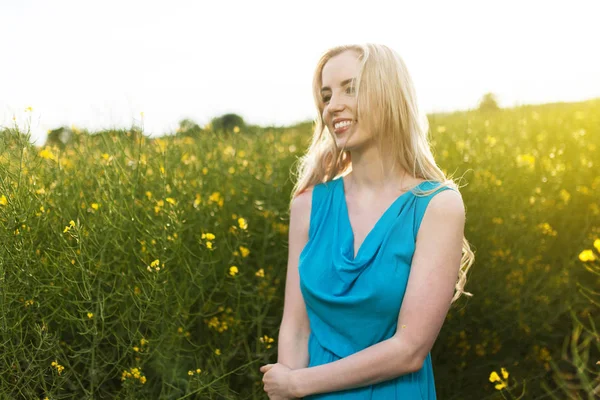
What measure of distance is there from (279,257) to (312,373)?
1381 mm

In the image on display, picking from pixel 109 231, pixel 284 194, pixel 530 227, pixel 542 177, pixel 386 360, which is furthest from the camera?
pixel 542 177

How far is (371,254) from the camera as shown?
1.54 metres

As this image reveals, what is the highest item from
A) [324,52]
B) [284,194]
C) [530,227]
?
[324,52]

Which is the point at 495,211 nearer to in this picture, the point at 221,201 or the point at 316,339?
the point at 221,201

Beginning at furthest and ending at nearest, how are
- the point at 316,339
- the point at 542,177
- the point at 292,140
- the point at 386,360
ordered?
1. the point at 292,140
2. the point at 542,177
3. the point at 316,339
4. the point at 386,360

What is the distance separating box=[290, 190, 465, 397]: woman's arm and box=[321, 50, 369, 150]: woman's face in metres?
0.28

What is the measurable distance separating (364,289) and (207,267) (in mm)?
1089

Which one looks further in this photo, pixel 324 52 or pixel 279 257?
pixel 279 257

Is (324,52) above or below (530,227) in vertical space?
above

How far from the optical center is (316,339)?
165cm

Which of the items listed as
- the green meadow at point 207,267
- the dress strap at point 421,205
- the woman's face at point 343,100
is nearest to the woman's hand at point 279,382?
the green meadow at point 207,267

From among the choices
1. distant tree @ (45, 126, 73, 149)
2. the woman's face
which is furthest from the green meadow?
the woman's face

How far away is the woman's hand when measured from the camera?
1530 mm

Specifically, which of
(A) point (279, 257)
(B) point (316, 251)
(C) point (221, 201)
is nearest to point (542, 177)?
(A) point (279, 257)
